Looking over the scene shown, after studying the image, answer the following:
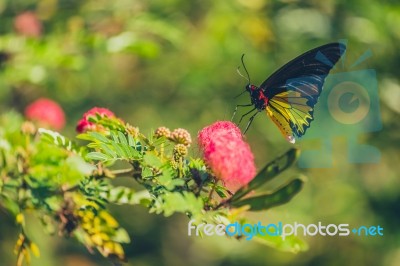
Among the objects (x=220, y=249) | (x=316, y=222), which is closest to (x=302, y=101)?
(x=316, y=222)

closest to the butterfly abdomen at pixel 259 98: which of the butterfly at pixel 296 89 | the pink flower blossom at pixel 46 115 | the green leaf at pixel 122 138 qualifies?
the butterfly at pixel 296 89

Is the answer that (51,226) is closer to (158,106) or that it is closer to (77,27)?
(77,27)

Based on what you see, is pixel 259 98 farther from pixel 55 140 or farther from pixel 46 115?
pixel 46 115

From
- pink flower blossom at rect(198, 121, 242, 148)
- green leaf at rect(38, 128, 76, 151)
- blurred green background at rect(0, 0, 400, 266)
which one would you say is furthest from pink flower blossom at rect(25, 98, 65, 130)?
pink flower blossom at rect(198, 121, 242, 148)

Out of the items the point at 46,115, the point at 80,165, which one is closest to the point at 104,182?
the point at 80,165

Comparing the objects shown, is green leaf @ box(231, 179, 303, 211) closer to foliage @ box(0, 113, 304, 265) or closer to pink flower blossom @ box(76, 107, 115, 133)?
foliage @ box(0, 113, 304, 265)
